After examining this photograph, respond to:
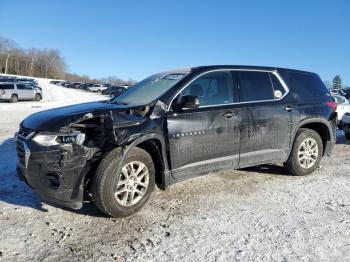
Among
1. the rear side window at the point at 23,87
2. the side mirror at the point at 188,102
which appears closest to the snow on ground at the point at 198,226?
the side mirror at the point at 188,102

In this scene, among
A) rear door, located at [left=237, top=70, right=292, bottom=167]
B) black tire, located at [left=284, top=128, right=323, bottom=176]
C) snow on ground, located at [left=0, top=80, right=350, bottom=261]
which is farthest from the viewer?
black tire, located at [left=284, top=128, right=323, bottom=176]

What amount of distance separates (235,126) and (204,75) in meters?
0.84

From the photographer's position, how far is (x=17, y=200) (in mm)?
4863

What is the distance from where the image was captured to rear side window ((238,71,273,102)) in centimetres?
549

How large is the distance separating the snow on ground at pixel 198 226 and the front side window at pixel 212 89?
52.6 inches

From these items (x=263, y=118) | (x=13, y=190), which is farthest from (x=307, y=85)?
(x=13, y=190)

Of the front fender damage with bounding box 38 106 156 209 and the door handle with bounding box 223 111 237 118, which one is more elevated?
the door handle with bounding box 223 111 237 118

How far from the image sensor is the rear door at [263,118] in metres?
5.39

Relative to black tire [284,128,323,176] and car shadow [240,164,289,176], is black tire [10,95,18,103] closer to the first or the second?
car shadow [240,164,289,176]

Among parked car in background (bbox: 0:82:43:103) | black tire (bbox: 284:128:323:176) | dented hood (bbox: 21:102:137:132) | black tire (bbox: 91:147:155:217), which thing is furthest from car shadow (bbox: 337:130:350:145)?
parked car in background (bbox: 0:82:43:103)

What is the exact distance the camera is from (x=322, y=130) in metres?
6.61

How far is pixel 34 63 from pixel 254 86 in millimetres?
150339

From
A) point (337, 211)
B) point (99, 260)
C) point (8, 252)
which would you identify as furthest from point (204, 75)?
point (8, 252)

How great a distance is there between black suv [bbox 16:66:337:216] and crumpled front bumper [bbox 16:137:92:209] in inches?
0.4
